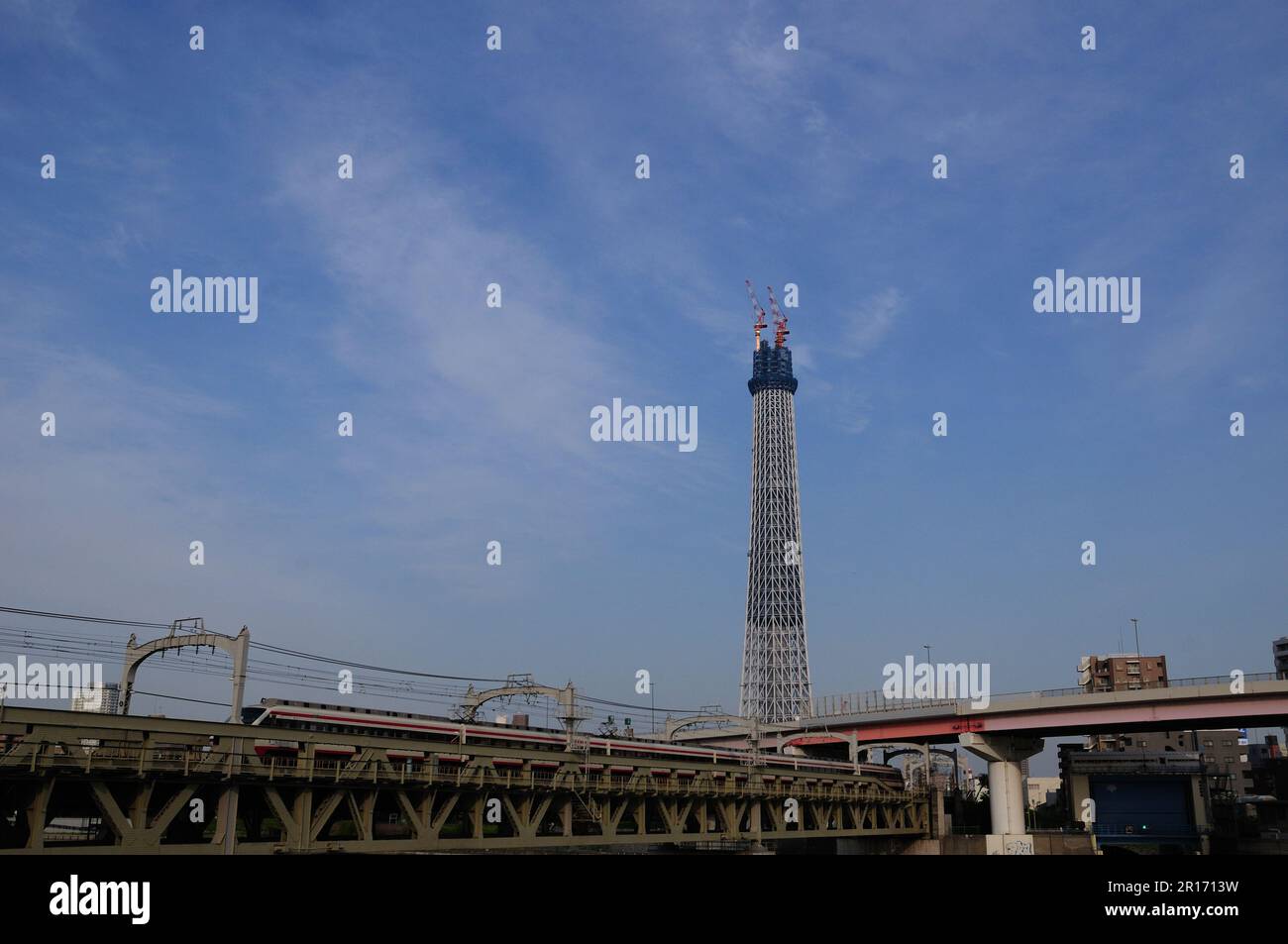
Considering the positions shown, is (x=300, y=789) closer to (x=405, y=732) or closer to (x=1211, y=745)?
(x=405, y=732)

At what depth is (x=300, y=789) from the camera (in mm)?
48031

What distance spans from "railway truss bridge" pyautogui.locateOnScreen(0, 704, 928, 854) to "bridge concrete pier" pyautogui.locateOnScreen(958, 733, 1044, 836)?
36924mm

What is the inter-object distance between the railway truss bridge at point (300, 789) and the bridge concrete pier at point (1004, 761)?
36924 millimetres

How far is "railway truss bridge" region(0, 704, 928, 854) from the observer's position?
128 feet

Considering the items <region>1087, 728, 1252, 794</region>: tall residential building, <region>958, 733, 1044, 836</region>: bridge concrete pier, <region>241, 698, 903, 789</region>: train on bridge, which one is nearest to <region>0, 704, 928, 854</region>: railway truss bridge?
<region>241, 698, 903, 789</region>: train on bridge

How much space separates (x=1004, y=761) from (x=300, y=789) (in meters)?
82.7

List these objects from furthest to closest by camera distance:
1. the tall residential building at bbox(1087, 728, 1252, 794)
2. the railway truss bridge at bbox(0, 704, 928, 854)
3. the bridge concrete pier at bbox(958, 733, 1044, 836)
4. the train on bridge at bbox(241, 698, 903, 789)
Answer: the tall residential building at bbox(1087, 728, 1252, 794), the bridge concrete pier at bbox(958, 733, 1044, 836), the train on bridge at bbox(241, 698, 903, 789), the railway truss bridge at bbox(0, 704, 928, 854)

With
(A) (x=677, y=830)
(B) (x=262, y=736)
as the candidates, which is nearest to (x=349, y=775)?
(B) (x=262, y=736)

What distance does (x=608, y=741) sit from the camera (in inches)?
2800

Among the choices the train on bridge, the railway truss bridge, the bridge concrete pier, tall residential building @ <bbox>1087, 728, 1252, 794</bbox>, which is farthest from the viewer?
tall residential building @ <bbox>1087, 728, 1252, 794</bbox>

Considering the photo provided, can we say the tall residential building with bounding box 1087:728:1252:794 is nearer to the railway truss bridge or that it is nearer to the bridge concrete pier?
the bridge concrete pier

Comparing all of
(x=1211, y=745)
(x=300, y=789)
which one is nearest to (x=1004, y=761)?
(x=300, y=789)
